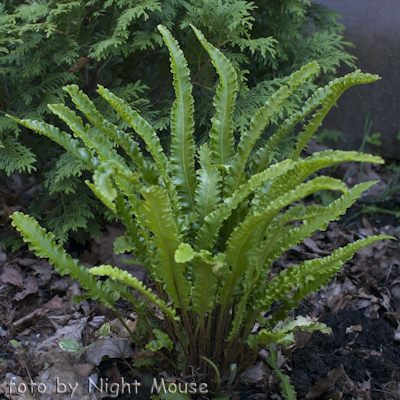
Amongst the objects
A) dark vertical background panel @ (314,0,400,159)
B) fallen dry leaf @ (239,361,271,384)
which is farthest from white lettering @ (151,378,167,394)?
dark vertical background panel @ (314,0,400,159)

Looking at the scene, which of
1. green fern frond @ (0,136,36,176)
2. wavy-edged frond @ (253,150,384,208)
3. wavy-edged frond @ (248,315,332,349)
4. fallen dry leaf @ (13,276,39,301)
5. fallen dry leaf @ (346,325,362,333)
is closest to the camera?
wavy-edged frond @ (253,150,384,208)

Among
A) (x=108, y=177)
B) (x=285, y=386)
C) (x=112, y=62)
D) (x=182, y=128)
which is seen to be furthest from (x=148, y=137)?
(x=112, y=62)

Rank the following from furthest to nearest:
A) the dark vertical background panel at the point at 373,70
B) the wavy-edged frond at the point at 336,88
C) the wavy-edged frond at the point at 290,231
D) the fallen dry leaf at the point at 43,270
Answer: the dark vertical background panel at the point at 373,70 → the fallen dry leaf at the point at 43,270 → the wavy-edged frond at the point at 336,88 → the wavy-edged frond at the point at 290,231

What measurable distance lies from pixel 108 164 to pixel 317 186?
0.53m

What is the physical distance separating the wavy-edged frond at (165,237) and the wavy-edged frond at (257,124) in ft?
1.08

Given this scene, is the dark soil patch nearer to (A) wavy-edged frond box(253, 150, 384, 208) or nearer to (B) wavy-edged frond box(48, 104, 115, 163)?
(A) wavy-edged frond box(253, 150, 384, 208)

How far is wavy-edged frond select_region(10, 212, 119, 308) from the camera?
1243 mm

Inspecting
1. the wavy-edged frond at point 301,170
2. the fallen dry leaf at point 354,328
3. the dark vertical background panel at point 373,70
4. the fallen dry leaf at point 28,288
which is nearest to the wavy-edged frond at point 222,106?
the wavy-edged frond at point 301,170

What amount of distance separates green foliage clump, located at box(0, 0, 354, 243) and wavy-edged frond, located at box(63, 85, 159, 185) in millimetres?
918

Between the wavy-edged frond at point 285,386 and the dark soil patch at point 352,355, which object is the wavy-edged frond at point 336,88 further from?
the dark soil patch at point 352,355

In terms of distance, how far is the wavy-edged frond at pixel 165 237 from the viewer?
100 cm

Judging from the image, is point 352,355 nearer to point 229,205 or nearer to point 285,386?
point 285,386

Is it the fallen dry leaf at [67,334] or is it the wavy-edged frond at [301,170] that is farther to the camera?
the fallen dry leaf at [67,334]

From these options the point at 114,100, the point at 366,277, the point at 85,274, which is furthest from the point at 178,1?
the point at 366,277
